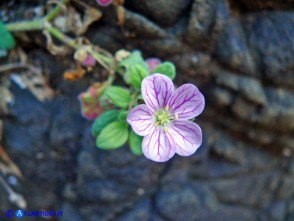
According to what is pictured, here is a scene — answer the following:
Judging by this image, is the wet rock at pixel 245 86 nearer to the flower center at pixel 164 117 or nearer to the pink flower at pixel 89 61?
the flower center at pixel 164 117

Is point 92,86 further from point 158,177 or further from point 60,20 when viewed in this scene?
point 158,177

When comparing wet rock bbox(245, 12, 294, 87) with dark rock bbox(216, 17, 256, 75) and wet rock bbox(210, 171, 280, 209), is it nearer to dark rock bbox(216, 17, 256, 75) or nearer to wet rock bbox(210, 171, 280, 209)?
dark rock bbox(216, 17, 256, 75)

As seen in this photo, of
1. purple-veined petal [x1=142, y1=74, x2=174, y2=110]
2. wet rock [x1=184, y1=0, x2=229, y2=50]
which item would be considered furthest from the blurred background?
purple-veined petal [x1=142, y1=74, x2=174, y2=110]

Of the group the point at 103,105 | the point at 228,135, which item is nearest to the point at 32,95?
the point at 103,105

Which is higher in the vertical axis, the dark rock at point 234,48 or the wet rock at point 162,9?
the wet rock at point 162,9

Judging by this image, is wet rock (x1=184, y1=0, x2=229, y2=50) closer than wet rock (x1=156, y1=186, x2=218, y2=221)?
Yes

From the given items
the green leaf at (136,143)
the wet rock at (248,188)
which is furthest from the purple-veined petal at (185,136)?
the wet rock at (248,188)

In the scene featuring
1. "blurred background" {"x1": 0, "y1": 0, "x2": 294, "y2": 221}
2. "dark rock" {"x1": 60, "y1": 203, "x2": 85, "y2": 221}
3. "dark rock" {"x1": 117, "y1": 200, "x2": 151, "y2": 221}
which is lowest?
"dark rock" {"x1": 60, "y1": 203, "x2": 85, "y2": 221}

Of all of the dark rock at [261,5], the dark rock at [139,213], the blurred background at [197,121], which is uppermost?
the dark rock at [261,5]
